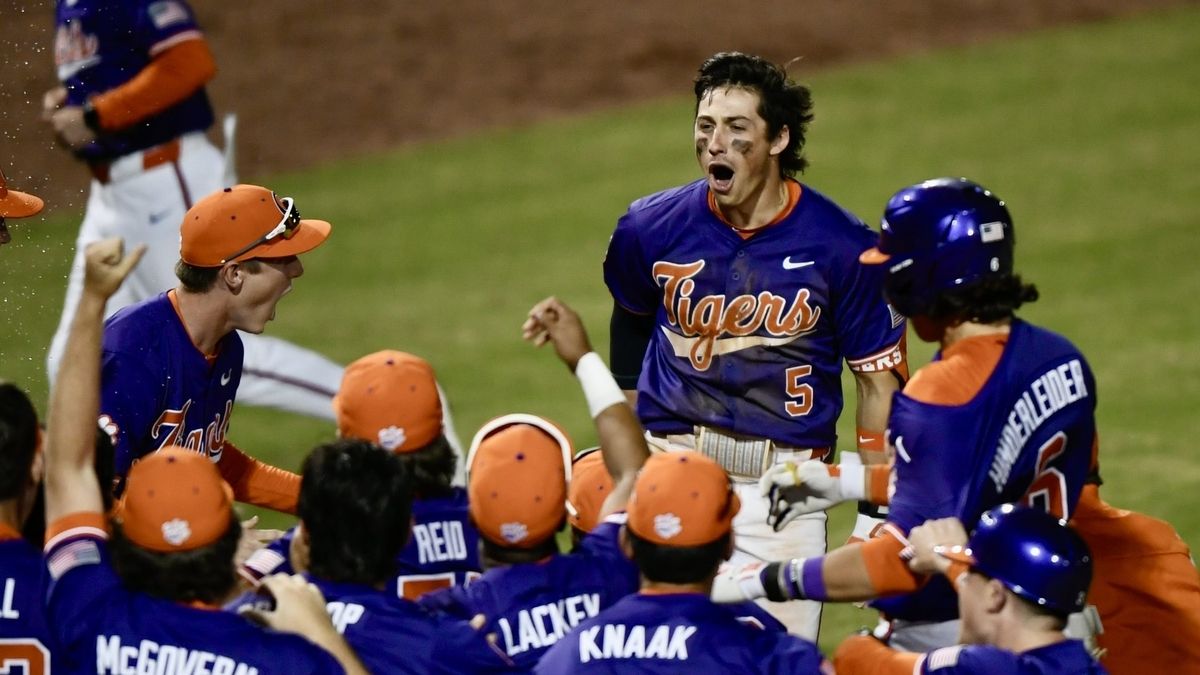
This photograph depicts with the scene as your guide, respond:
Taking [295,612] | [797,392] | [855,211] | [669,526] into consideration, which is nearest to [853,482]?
[797,392]

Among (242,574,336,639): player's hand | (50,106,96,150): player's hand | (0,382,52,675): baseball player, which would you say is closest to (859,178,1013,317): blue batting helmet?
(242,574,336,639): player's hand

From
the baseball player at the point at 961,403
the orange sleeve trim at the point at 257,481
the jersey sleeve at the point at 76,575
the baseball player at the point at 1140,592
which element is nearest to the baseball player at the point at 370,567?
the jersey sleeve at the point at 76,575

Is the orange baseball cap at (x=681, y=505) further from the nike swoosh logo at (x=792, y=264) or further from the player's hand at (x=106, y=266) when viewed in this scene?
the nike swoosh logo at (x=792, y=264)

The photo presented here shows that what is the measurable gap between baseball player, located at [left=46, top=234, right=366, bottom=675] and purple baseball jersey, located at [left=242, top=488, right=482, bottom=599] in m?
0.83

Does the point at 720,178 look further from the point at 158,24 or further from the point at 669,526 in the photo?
the point at 158,24

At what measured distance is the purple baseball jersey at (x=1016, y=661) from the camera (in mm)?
3688

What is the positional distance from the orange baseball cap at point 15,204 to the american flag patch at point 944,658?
9.57 ft

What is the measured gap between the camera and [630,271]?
5.57 metres

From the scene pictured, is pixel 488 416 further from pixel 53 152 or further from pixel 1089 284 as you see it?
pixel 53 152

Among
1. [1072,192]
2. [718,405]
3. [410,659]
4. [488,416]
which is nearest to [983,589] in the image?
[410,659]

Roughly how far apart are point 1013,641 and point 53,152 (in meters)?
11.1

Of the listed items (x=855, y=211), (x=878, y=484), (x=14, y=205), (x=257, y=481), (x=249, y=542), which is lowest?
(x=855, y=211)

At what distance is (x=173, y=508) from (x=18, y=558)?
38 cm

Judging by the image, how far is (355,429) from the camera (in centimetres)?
448
